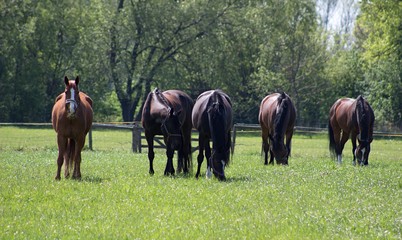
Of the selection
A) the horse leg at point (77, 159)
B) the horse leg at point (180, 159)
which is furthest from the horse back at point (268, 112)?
the horse leg at point (77, 159)

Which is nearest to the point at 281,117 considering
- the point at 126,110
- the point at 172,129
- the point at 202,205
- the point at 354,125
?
the point at 354,125

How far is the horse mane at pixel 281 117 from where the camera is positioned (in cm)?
1900

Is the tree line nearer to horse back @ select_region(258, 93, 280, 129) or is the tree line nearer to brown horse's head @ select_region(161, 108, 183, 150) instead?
horse back @ select_region(258, 93, 280, 129)

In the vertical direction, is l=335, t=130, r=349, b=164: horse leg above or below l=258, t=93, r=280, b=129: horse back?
below

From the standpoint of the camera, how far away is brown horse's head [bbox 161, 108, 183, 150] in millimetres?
16281

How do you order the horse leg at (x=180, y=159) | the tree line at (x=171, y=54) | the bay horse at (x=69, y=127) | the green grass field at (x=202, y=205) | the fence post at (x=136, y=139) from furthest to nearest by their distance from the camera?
1. the tree line at (x=171, y=54)
2. the fence post at (x=136, y=139)
3. the horse leg at (x=180, y=159)
4. the bay horse at (x=69, y=127)
5. the green grass field at (x=202, y=205)

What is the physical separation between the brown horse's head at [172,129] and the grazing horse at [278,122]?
3548mm

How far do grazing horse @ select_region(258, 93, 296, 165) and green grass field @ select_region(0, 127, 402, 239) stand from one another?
3.27ft

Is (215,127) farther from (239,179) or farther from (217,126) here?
(239,179)

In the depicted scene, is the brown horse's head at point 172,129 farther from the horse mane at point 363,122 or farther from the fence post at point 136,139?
the fence post at point 136,139

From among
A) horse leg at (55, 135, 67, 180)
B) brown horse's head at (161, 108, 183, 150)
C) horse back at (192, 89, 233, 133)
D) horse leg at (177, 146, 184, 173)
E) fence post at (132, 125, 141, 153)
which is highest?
horse back at (192, 89, 233, 133)

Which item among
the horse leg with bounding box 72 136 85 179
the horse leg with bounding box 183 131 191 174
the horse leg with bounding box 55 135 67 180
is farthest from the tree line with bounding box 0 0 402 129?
the horse leg with bounding box 55 135 67 180

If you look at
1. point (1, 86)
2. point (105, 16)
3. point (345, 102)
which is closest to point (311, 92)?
point (105, 16)

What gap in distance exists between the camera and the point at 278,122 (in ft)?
62.8
